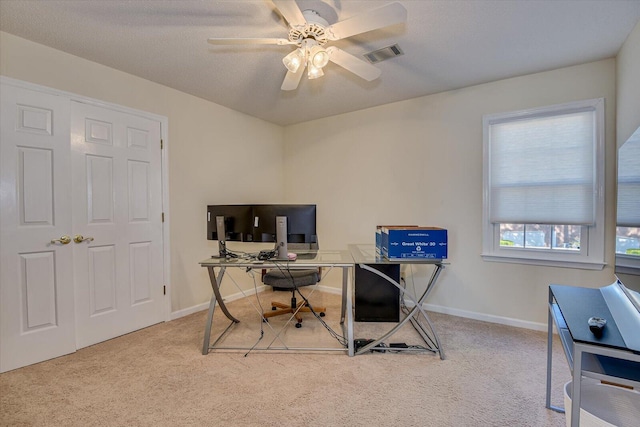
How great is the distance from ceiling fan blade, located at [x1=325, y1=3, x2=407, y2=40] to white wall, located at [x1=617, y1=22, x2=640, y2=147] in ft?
5.91

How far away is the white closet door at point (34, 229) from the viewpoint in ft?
6.93

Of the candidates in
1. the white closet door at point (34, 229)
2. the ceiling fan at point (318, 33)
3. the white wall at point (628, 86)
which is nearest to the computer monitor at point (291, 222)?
the ceiling fan at point (318, 33)

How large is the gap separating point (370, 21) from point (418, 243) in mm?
1569

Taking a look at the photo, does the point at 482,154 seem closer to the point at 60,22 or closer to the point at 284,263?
the point at 284,263

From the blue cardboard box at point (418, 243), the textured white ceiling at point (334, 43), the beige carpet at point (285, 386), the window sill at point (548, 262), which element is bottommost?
the beige carpet at point (285, 386)

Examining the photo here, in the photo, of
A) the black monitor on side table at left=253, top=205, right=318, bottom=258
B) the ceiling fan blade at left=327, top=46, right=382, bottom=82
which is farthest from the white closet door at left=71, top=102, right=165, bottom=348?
the ceiling fan blade at left=327, top=46, right=382, bottom=82

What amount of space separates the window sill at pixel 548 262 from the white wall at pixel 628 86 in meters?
1.06

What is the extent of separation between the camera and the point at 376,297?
298 centimetres

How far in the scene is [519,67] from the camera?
264cm

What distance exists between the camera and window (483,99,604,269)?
99.4 inches

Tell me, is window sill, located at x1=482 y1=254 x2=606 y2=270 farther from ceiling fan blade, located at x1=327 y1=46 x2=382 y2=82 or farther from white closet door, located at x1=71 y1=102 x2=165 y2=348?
white closet door, located at x1=71 y1=102 x2=165 y2=348

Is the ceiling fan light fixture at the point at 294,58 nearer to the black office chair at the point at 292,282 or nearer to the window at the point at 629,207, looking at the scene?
the black office chair at the point at 292,282

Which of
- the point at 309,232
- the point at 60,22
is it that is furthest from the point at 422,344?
the point at 60,22

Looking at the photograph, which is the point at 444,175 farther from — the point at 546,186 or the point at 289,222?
the point at 289,222
